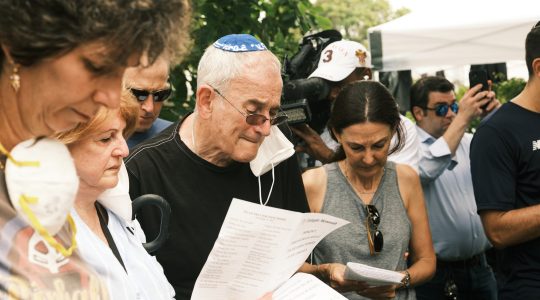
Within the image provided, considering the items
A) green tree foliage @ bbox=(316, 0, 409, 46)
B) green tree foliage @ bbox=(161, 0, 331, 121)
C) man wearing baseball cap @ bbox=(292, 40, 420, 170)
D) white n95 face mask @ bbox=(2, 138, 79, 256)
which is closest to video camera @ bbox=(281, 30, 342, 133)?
man wearing baseball cap @ bbox=(292, 40, 420, 170)

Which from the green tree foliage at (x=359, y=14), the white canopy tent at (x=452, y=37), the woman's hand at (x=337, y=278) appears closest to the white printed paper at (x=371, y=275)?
the woman's hand at (x=337, y=278)

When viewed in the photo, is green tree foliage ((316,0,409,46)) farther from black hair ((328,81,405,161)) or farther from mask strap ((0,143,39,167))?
mask strap ((0,143,39,167))

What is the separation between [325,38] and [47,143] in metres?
3.86

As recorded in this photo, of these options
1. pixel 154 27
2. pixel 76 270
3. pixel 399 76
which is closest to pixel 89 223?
pixel 76 270

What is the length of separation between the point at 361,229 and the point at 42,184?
7.68ft

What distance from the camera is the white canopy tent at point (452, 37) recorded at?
6.18 metres

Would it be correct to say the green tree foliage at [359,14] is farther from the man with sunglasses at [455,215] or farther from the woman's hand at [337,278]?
the woman's hand at [337,278]

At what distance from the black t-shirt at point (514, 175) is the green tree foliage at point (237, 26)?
1.85 meters

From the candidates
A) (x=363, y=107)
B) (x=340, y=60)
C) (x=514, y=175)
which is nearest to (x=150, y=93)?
(x=363, y=107)

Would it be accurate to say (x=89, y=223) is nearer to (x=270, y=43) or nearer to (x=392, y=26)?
(x=270, y=43)

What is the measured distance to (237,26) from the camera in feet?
17.4

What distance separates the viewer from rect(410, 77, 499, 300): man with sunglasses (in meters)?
4.80

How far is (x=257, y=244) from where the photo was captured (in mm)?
2715

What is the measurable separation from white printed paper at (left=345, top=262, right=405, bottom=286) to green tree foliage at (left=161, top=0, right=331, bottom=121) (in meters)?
1.97
